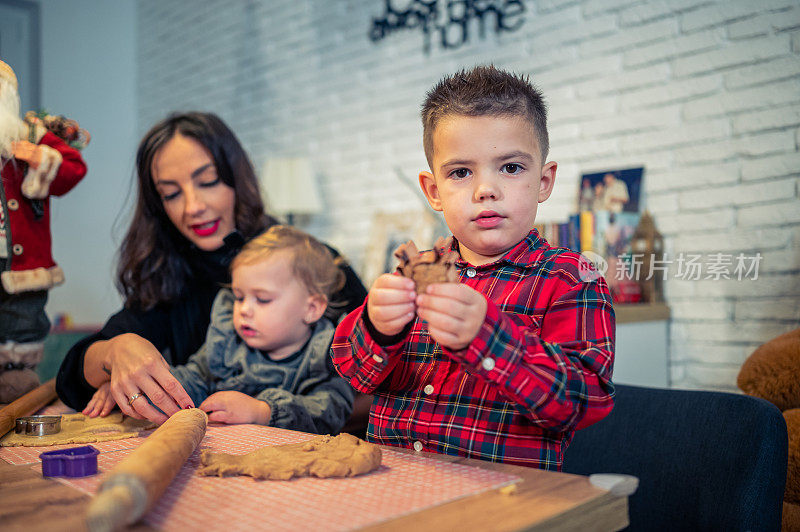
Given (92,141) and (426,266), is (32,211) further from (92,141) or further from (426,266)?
(92,141)

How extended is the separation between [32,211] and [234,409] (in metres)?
0.78

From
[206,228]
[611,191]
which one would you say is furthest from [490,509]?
[611,191]

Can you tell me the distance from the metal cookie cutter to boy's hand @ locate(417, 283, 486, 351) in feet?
2.08

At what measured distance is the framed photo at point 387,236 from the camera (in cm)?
337

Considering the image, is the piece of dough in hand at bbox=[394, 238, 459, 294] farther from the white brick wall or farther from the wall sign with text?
the wall sign with text

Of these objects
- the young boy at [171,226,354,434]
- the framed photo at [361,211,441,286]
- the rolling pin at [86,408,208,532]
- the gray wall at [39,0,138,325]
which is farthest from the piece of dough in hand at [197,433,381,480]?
the gray wall at [39,0,138,325]

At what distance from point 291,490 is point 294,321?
902mm

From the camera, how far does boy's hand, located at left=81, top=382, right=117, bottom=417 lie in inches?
47.3

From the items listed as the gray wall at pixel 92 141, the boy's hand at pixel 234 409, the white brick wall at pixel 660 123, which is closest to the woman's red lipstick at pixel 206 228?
the boy's hand at pixel 234 409

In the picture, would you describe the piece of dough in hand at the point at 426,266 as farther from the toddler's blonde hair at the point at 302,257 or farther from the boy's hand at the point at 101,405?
the toddler's blonde hair at the point at 302,257

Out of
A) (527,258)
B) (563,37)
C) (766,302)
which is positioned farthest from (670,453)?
(563,37)

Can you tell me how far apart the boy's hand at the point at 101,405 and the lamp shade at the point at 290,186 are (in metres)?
2.53

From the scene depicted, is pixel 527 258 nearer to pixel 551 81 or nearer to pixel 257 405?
pixel 257 405

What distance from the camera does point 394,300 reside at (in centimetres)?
86
